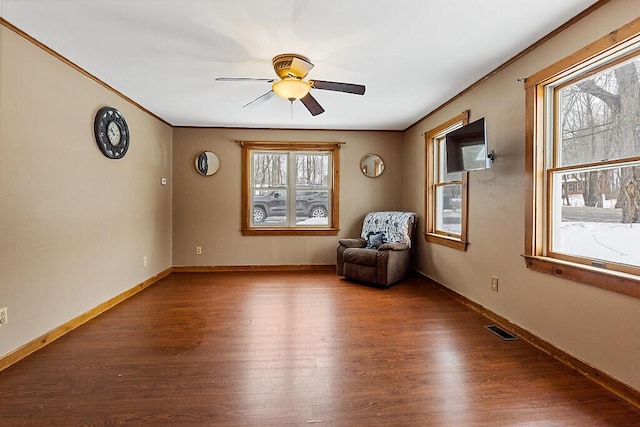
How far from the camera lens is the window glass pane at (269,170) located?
5.15 meters

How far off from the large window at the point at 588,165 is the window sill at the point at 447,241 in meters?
0.98

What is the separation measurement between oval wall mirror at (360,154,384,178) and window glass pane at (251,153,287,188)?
4.30ft

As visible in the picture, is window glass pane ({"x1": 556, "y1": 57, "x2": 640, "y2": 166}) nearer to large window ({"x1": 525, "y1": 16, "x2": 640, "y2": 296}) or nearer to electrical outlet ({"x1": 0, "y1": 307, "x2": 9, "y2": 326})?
large window ({"x1": 525, "y1": 16, "x2": 640, "y2": 296})

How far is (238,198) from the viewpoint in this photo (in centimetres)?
505

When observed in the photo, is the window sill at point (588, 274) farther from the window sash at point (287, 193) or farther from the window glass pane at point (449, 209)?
the window sash at point (287, 193)

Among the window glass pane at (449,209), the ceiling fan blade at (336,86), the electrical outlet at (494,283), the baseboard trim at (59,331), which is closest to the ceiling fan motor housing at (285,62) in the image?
the ceiling fan blade at (336,86)

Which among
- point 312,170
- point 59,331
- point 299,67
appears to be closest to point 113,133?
point 59,331

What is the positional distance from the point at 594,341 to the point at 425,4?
2348mm

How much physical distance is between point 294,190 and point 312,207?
41cm

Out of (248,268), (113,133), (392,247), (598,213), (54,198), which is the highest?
(113,133)

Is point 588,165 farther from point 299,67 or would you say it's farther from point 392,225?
point 392,225

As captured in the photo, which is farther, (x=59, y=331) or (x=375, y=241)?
(x=375, y=241)

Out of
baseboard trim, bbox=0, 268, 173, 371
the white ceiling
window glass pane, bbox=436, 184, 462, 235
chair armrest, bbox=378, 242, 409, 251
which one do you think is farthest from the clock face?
window glass pane, bbox=436, 184, 462, 235

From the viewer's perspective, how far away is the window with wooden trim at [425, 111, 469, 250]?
3457 millimetres
